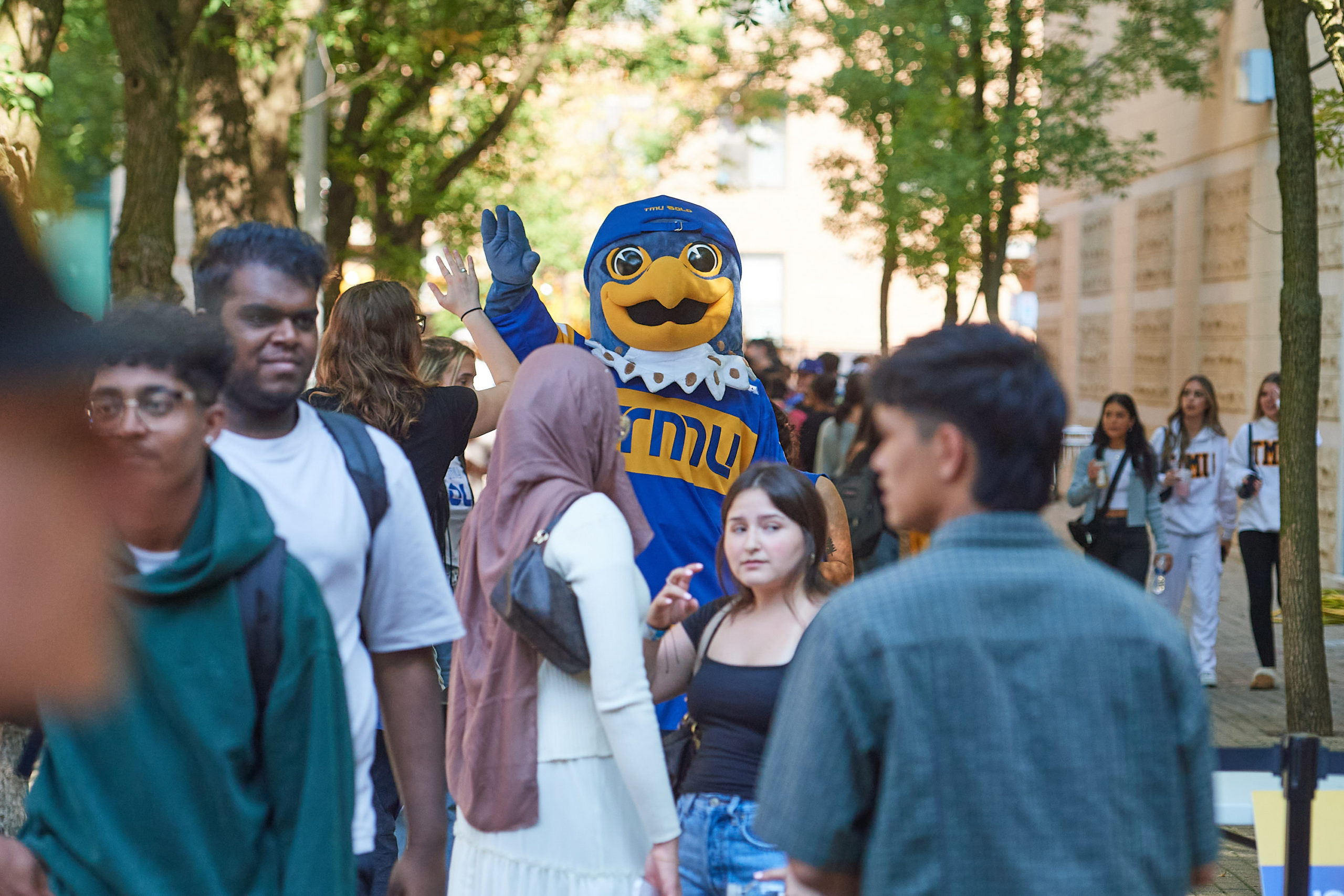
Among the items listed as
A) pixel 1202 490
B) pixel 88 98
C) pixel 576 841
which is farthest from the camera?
Result: pixel 88 98

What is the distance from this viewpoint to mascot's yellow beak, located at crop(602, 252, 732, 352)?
5.25m

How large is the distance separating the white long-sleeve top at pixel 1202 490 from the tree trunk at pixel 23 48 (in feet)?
22.0

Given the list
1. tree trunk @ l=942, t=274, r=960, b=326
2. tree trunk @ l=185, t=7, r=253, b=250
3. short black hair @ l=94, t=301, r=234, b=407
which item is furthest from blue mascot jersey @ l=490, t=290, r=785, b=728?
tree trunk @ l=942, t=274, r=960, b=326

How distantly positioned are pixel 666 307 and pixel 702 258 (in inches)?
10.5

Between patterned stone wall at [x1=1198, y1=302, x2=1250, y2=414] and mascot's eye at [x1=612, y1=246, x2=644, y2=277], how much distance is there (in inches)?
498

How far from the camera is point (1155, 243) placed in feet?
65.2

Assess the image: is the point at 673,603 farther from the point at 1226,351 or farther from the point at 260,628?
the point at 1226,351

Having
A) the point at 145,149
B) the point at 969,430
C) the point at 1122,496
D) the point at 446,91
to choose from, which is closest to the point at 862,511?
the point at 1122,496

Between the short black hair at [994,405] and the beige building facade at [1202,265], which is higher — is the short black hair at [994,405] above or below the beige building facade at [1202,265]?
below

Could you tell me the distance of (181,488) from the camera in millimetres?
2166

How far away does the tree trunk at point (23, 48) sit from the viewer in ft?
17.1

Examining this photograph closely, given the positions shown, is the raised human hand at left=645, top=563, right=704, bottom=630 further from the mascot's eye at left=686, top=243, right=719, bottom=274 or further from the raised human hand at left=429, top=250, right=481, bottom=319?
the mascot's eye at left=686, top=243, right=719, bottom=274

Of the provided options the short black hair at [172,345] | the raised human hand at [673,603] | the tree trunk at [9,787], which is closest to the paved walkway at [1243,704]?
the raised human hand at [673,603]

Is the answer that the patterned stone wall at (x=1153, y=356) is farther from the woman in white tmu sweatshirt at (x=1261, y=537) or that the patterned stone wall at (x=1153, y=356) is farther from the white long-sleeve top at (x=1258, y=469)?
the woman in white tmu sweatshirt at (x=1261, y=537)
